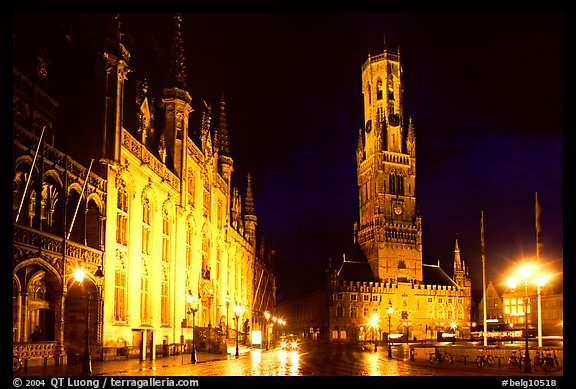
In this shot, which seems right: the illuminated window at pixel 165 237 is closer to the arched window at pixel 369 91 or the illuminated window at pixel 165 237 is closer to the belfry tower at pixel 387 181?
the belfry tower at pixel 387 181

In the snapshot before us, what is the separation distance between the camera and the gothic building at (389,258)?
504ft

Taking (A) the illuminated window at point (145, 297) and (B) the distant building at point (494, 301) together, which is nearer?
(A) the illuminated window at point (145, 297)

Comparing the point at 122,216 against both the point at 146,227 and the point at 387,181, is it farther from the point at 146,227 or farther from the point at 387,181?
the point at 387,181

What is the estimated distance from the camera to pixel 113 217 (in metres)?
40.0

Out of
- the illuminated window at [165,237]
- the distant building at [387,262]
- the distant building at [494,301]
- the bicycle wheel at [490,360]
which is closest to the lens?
the bicycle wheel at [490,360]

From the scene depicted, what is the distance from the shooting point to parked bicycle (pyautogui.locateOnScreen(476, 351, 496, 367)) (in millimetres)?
39978

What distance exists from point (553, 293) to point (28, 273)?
329 ft

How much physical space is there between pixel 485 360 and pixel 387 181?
124 metres

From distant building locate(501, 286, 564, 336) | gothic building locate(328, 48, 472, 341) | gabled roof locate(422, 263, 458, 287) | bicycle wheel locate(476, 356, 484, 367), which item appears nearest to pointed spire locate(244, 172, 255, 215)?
distant building locate(501, 286, 564, 336)

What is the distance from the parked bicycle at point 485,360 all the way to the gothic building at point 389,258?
10211 cm

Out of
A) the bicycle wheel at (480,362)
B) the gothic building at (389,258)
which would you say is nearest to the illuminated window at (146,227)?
the bicycle wheel at (480,362)

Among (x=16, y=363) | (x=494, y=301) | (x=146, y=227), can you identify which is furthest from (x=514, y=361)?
(x=494, y=301)

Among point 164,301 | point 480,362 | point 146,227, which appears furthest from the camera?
point 164,301

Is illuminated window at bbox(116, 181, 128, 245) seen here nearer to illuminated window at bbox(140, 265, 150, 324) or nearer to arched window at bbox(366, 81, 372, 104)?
illuminated window at bbox(140, 265, 150, 324)
